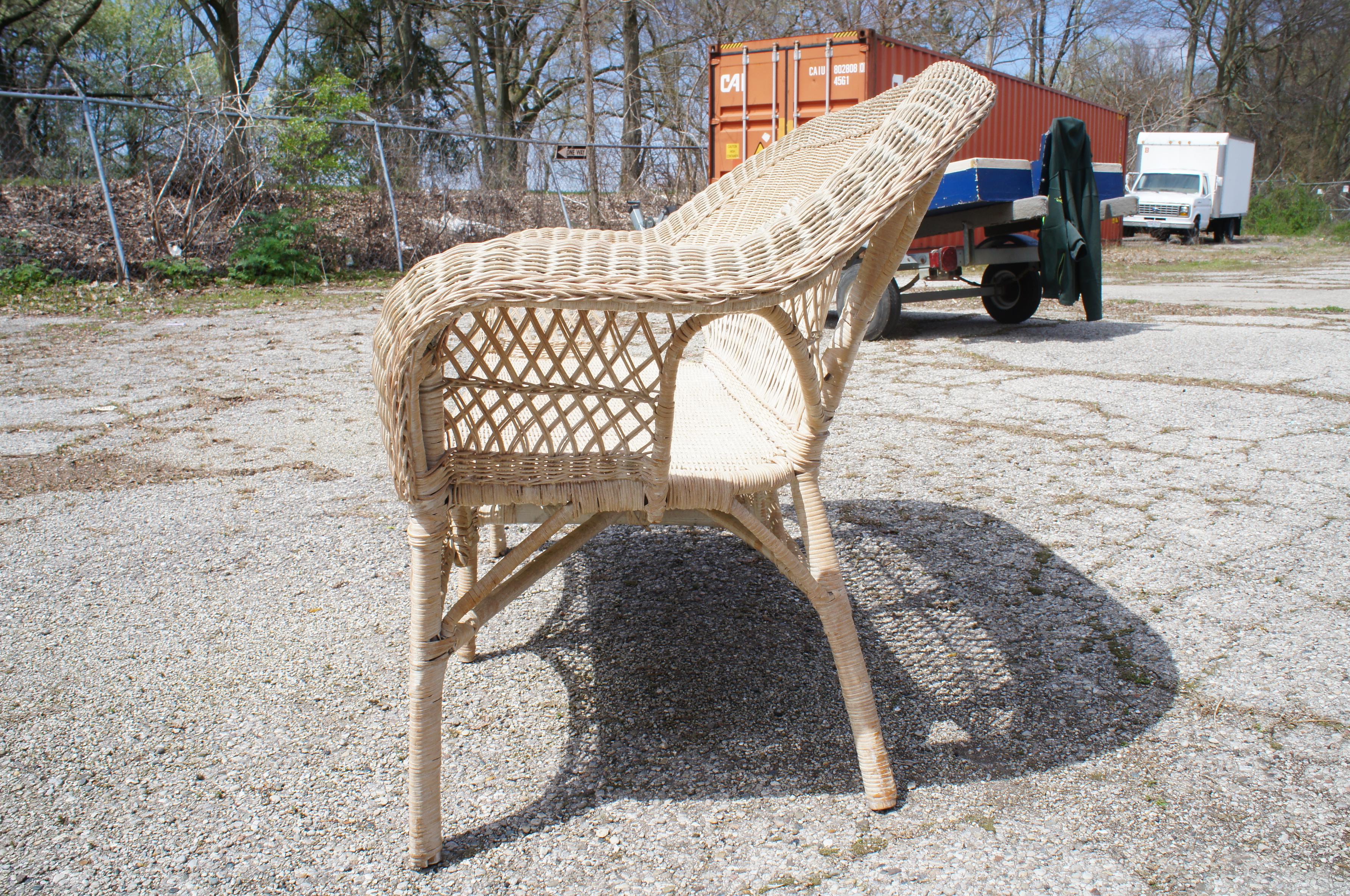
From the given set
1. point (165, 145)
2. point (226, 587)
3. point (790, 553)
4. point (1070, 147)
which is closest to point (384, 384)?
point (790, 553)

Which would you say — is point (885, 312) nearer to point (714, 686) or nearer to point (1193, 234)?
point (714, 686)

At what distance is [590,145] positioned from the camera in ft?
43.9

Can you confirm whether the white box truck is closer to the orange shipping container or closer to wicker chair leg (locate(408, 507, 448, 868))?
the orange shipping container

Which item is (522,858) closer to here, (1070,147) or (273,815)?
(273,815)

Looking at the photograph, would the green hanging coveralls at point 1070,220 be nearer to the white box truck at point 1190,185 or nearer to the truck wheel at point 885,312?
the truck wheel at point 885,312

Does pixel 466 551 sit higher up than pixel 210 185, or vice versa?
pixel 210 185

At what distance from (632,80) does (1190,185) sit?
12.8m

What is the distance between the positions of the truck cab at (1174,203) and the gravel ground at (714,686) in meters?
18.8

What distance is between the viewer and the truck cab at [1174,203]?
63.9 feet

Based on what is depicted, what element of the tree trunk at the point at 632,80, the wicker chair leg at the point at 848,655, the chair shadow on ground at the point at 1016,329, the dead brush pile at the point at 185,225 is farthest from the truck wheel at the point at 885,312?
the tree trunk at the point at 632,80

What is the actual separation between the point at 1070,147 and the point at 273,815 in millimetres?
6167

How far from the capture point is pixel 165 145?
9.50m

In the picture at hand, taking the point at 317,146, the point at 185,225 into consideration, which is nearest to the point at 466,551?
the point at 185,225

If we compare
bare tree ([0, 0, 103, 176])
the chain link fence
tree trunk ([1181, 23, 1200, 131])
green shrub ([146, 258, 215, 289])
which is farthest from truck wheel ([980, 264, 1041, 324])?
tree trunk ([1181, 23, 1200, 131])
